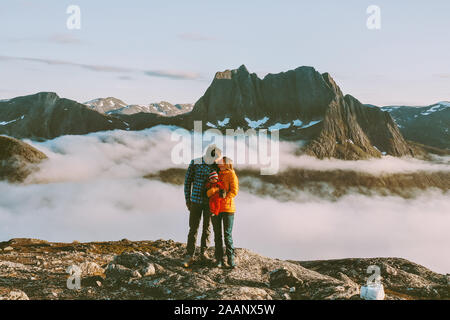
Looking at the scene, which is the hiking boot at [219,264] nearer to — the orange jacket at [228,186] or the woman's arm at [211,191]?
the orange jacket at [228,186]

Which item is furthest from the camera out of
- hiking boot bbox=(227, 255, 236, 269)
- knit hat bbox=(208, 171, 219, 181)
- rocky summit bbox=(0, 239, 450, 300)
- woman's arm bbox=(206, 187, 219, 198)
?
hiking boot bbox=(227, 255, 236, 269)

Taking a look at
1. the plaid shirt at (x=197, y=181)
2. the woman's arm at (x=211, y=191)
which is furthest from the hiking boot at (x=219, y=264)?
the woman's arm at (x=211, y=191)

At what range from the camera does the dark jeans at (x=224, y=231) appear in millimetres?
17734

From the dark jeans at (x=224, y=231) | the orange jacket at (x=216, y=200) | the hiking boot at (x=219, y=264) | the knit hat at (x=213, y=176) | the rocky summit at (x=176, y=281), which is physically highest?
the knit hat at (x=213, y=176)

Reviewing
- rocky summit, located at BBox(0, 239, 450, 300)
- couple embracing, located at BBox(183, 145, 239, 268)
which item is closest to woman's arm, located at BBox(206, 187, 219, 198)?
couple embracing, located at BBox(183, 145, 239, 268)

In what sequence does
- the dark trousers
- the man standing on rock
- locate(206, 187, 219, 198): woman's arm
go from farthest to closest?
the dark trousers
the man standing on rock
locate(206, 187, 219, 198): woman's arm

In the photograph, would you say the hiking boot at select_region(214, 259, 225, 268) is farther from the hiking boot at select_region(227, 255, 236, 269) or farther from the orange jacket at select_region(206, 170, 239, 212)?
the orange jacket at select_region(206, 170, 239, 212)

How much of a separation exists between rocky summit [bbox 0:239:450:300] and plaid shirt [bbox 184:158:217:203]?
10.7 feet

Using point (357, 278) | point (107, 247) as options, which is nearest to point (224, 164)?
point (357, 278)

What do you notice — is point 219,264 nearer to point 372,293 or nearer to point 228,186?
point 228,186

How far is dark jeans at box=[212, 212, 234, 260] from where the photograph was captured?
17734 mm

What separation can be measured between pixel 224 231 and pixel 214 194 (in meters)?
1.82

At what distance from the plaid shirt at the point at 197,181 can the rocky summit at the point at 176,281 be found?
3.26 metres
